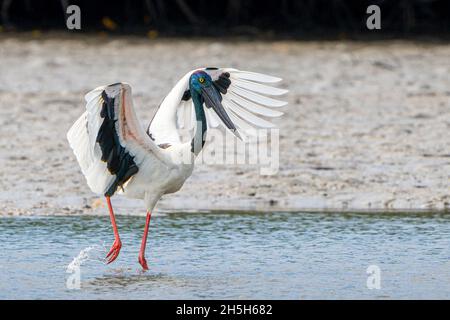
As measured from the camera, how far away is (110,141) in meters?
6.98

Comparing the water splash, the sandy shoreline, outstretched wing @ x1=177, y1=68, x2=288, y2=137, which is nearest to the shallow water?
the water splash

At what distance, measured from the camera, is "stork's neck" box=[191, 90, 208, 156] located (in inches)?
281

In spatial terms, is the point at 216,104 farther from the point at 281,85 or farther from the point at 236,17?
the point at 236,17

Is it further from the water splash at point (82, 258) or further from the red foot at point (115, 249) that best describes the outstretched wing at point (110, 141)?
the water splash at point (82, 258)

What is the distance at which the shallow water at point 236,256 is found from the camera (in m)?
6.62

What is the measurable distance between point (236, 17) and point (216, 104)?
379 inches

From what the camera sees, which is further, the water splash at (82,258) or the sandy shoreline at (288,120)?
the sandy shoreline at (288,120)

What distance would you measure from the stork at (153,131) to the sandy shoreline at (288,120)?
4.94 ft

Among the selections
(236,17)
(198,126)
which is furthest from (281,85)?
(198,126)

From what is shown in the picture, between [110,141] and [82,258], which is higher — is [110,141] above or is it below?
above

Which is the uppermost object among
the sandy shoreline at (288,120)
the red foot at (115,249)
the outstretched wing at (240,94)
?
the outstretched wing at (240,94)

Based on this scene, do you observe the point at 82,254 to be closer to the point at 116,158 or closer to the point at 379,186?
the point at 116,158

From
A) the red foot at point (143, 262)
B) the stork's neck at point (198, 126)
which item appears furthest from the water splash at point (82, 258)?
the stork's neck at point (198, 126)

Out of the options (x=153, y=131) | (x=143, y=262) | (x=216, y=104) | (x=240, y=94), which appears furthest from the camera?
(x=153, y=131)
